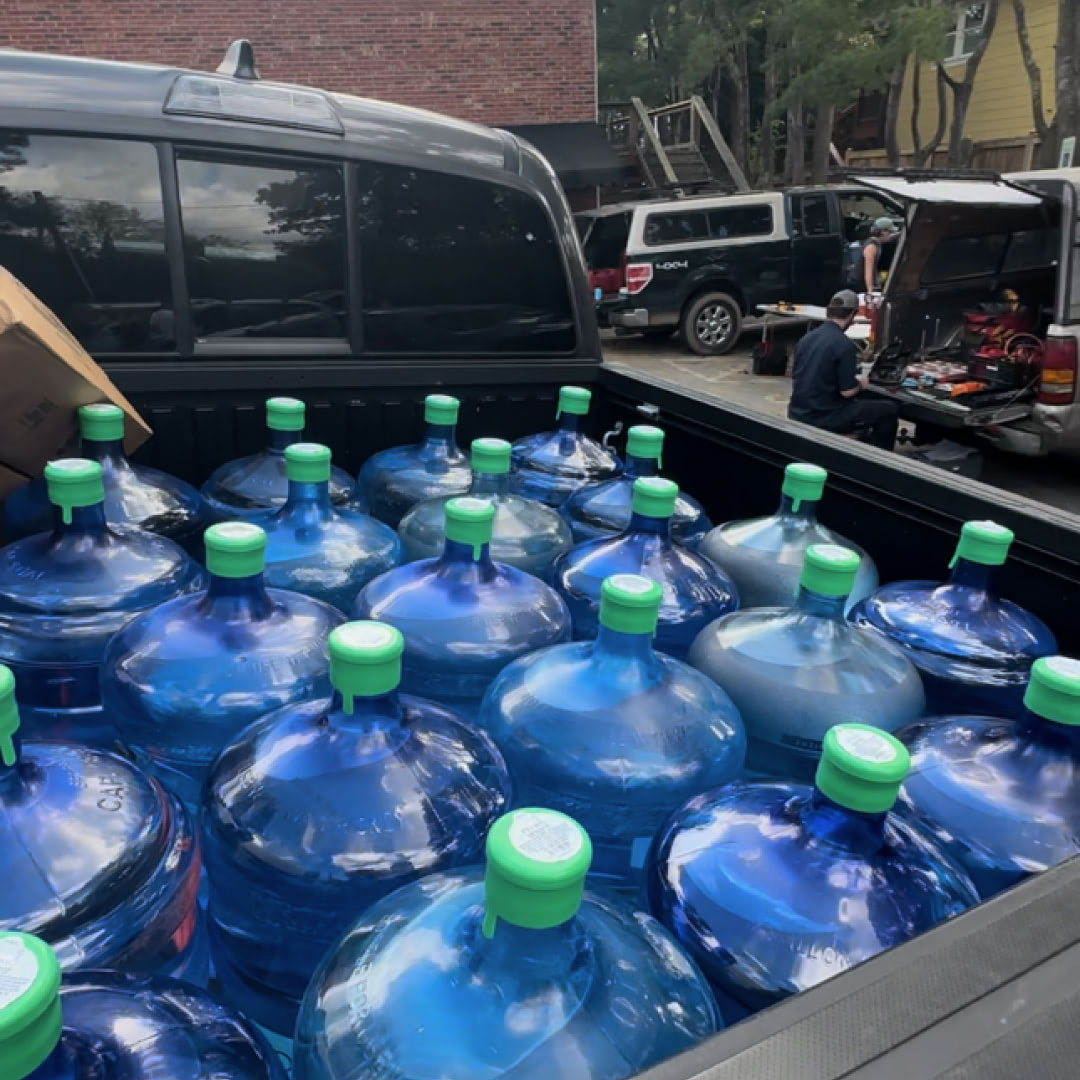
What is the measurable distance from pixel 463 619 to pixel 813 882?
643 mm

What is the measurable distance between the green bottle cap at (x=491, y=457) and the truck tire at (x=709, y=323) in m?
9.41

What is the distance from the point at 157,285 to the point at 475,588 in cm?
134

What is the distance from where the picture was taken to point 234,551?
118 cm

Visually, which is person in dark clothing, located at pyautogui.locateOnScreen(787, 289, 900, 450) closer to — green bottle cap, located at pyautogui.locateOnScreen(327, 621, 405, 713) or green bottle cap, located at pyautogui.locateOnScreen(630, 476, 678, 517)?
green bottle cap, located at pyautogui.locateOnScreen(630, 476, 678, 517)

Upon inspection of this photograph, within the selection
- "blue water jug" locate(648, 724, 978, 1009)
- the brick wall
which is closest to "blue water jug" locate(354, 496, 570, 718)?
"blue water jug" locate(648, 724, 978, 1009)

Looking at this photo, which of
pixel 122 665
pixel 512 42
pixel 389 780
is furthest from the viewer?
pixel 512 42

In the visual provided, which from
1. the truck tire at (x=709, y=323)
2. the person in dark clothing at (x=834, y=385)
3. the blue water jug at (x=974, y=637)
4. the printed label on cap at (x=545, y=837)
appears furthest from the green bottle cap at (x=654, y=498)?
the truck tire at (x=709, y=323)

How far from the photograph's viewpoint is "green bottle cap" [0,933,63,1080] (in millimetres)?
568

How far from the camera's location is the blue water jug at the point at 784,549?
66.8 inches

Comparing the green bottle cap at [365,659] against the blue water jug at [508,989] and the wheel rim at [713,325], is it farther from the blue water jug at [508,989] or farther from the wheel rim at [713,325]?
the wheel rim at [713,325]

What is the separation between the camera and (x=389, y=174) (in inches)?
94.4

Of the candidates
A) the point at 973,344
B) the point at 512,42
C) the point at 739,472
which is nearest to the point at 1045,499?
the point at 973,344

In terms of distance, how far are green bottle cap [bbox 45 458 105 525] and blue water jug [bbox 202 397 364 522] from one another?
1.72 feet

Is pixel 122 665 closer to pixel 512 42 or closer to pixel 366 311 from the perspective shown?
pixel 366 311
